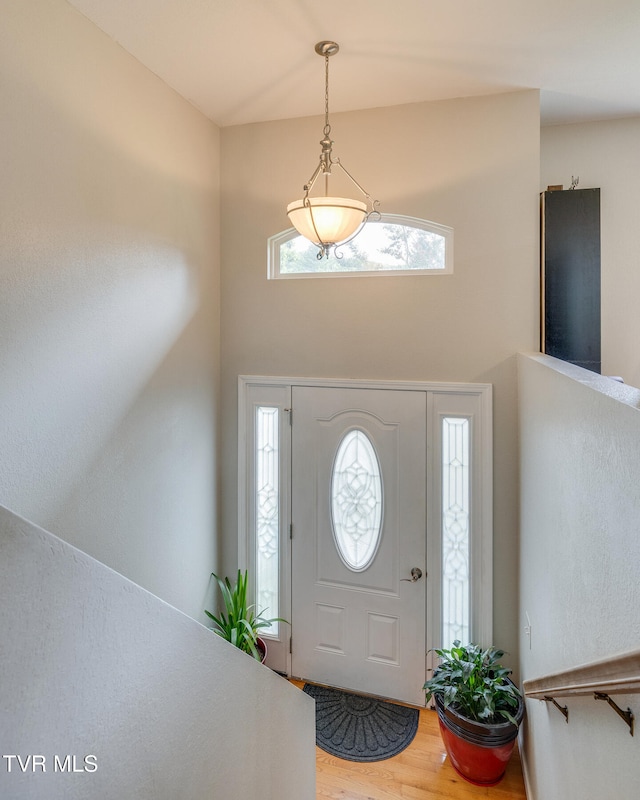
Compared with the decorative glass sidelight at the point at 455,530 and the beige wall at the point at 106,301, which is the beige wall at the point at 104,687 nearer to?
the beige wall at the point at 106,301

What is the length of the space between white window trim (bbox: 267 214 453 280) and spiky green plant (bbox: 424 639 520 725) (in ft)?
7.36

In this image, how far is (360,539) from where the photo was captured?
11.5 ft

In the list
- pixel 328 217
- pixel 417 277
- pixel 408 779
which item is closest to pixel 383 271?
pixel 417 277

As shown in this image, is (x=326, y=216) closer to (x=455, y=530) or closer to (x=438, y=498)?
(x=438, y=498)

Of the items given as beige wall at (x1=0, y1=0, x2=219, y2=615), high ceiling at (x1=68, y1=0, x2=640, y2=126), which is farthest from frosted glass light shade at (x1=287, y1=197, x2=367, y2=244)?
beige wall at (x1=0, y1=0, x2=219, y2=615)

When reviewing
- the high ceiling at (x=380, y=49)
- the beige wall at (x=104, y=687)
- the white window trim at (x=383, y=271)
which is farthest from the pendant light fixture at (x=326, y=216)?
the beige wall at (x=104, y=687)

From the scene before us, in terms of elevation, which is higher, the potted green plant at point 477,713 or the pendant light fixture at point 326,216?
the pendant light fixture at point 326,216

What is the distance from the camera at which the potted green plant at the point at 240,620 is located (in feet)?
11.0

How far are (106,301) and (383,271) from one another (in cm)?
168

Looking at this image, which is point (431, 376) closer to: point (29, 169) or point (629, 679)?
point (29, 169)

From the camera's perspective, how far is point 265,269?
3.56m

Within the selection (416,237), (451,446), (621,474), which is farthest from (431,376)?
(621,474)

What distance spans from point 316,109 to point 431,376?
1.82 m

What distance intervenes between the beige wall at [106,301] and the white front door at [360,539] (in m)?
0.70
